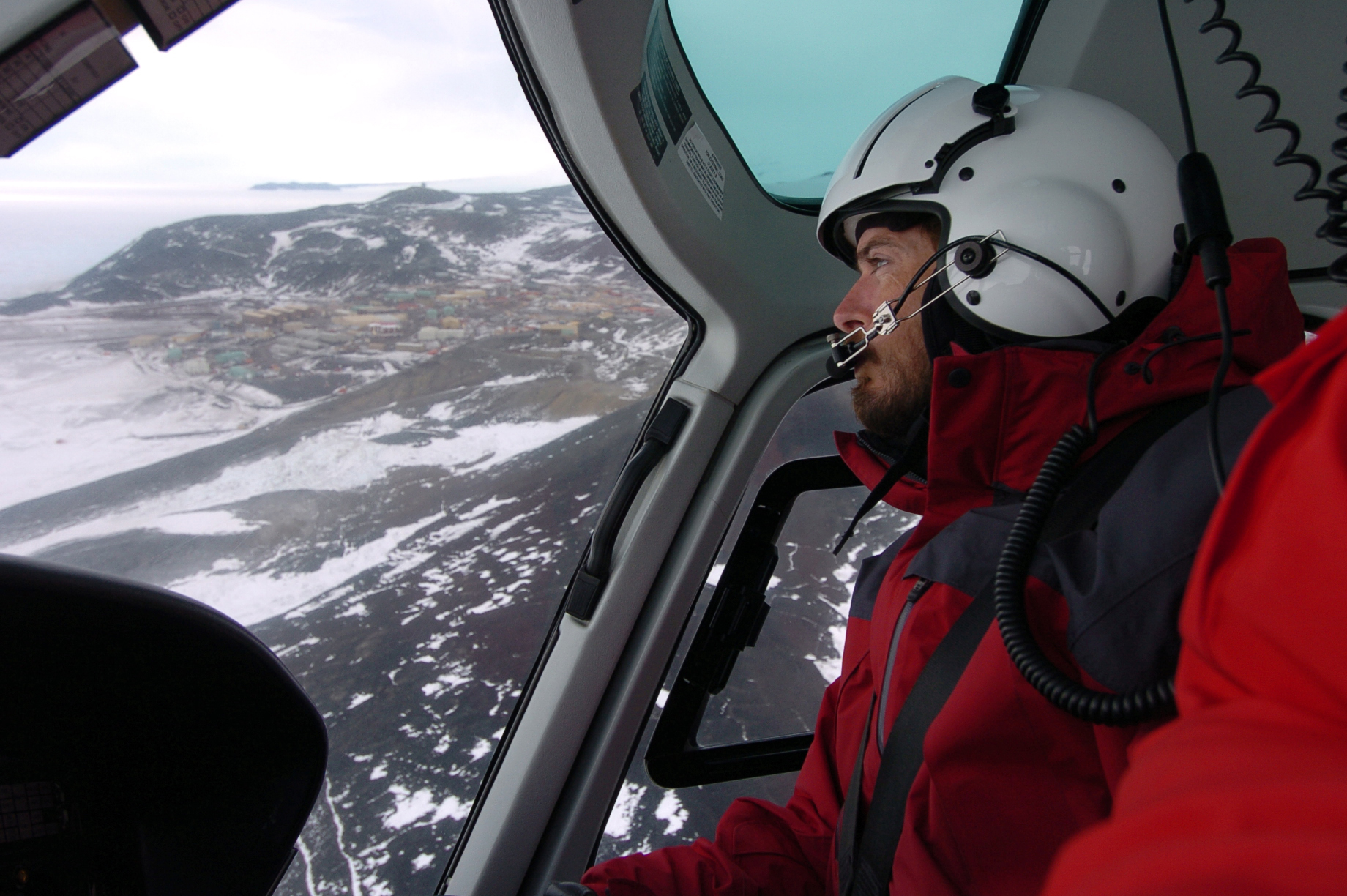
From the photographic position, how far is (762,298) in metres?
1.89

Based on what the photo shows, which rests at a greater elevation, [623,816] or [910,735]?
[910,735]

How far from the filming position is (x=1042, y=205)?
121 cm

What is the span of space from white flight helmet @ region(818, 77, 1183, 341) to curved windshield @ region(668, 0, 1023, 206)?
0.52 m

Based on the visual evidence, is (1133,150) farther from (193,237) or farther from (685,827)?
(685,827)

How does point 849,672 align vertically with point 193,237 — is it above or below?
below

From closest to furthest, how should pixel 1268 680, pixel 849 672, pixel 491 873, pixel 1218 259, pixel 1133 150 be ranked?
pixel 1268 680 → pixel 1218 259 → pixel 1133 150 → pixel 849 672 → pixel 491 873

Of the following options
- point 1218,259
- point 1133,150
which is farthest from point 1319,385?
point 1133,150

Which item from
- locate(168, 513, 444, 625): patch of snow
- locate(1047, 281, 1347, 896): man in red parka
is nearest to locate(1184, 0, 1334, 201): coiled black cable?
locate(1047, 281, 1347, 896): man in red parka

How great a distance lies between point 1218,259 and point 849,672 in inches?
37.5

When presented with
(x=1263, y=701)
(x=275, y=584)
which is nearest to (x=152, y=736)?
(x=275, y=584)

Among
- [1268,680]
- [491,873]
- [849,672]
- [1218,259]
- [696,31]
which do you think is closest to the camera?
[1268,680]

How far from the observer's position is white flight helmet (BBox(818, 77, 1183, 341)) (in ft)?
3.89

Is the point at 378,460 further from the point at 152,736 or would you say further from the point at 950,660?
the point at 950,660

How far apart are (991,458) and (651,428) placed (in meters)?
1.02
